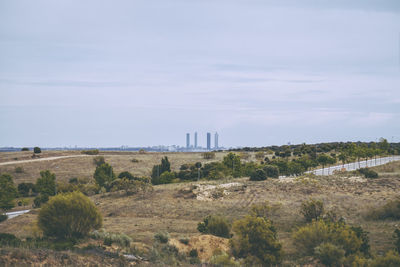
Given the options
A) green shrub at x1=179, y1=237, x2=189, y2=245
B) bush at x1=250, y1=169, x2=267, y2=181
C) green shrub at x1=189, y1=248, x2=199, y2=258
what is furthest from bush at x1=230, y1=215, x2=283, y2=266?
bush at x1=250, y1=169, x2=267, y2=181

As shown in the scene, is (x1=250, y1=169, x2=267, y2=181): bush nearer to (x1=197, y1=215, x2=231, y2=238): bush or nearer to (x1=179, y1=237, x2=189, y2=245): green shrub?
(x1=197, y1=215, x2=231, y2=238): bush

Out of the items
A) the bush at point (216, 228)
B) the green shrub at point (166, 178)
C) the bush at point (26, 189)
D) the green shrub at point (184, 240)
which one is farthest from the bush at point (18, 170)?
the green shrub at point (184, 240)

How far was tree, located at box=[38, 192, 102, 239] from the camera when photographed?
2158cm

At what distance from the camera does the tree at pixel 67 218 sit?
70.8ft

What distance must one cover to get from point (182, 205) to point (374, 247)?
19020 millimetres

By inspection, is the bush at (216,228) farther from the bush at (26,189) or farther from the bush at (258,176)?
the bush at (26,189)

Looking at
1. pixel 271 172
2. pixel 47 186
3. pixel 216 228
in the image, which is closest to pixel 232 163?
pixel 271 172

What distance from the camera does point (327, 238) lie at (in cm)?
1853

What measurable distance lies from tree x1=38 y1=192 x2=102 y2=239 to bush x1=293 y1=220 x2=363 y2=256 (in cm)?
1271

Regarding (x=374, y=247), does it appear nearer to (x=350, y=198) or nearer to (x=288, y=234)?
(x=288, y=234)

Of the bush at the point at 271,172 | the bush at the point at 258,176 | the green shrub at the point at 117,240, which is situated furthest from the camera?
the bush at the point at 271,172

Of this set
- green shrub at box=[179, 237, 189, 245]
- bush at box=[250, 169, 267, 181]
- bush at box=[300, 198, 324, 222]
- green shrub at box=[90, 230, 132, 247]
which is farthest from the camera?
bush at box=[250, 169, 267, 181]

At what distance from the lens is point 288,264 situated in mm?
18125

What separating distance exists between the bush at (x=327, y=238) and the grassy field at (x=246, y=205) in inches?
44.3
